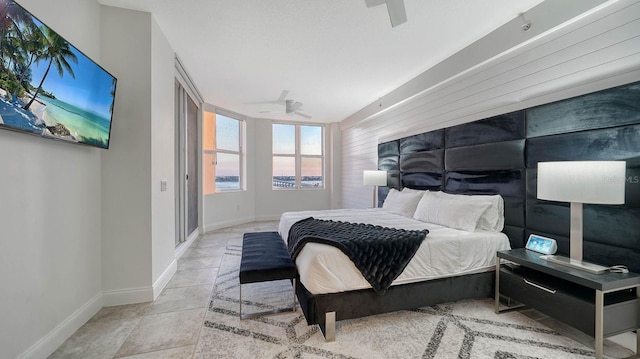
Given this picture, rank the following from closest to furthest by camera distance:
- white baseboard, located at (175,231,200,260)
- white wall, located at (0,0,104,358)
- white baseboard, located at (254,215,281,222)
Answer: white wall, located at (0,0,104,358) → white baseboard, located at (175,231,200,260) → white baseboard, located at (254,215,281,222)

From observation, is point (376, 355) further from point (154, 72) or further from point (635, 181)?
point (154, 72)

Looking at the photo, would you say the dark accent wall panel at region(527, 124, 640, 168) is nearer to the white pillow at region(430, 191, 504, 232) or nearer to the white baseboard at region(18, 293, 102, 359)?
the white pillow at region(430, 191, 504, 232)

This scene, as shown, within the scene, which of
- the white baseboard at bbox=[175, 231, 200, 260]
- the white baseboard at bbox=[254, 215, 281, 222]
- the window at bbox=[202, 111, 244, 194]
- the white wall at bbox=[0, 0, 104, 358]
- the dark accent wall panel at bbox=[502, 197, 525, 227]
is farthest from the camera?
the white baseboard at bbox=[254, 215, 281, 222]

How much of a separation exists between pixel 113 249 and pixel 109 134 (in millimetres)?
1065

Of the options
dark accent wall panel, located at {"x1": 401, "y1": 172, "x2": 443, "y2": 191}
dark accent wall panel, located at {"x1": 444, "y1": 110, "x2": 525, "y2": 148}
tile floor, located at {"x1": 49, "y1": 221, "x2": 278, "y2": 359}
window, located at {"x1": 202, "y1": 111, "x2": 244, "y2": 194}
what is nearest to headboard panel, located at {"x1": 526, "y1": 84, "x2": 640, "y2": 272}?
dark accent wall panel, located at {"x1": 444, "y1": 110, "x2": 525, "y2": 148}

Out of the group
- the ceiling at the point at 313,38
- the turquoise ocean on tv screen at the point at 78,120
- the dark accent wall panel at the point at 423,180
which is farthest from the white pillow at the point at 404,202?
the turquoise ocean on tv screen at the point at 78,120

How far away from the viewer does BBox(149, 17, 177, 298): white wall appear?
8.34 feet

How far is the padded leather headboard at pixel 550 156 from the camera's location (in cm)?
179

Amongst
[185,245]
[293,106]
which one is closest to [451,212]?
[293,106]

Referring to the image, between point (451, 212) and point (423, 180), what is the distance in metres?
1.08

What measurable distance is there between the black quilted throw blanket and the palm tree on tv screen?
6.79ft

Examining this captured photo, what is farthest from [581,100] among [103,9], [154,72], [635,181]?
[103,9]

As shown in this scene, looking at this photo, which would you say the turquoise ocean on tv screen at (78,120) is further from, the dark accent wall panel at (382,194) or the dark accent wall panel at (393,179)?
the dark accent wall panel at (382,194)

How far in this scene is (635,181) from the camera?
5.76ft
